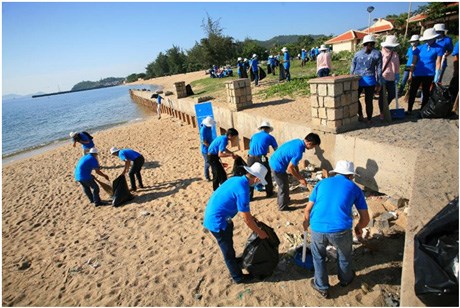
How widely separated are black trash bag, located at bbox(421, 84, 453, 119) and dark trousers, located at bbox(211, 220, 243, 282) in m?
4.92

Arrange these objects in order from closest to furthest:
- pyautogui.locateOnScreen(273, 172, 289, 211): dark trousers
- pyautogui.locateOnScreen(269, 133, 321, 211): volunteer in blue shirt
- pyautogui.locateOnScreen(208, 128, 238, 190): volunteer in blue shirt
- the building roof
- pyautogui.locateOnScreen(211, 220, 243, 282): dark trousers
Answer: pyautogui.locateOnScreen(211, 220, 243, 282): dark trousers < pyautogui.locateOnScreen(269, 133, 321, 211): volunteer in blue shirt < pyautogui.locateOnScreen(273, 172, 289, 211): dark trousers < pyautogui.locateOnScreen(208, 128, 238, 190): volunteer in blue shirt < the building roof

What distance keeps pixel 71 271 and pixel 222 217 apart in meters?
3.34

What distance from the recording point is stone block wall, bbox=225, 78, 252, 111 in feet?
32.9

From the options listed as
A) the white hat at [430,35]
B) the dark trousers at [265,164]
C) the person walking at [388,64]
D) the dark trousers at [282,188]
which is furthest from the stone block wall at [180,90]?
the white hat at [430,35]

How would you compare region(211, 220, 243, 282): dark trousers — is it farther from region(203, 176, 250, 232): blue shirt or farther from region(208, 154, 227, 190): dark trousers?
region(208, 154, 227, 190): dark trousers

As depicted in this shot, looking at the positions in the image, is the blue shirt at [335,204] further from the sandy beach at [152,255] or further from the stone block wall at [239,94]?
the stone block wall at [239,94]

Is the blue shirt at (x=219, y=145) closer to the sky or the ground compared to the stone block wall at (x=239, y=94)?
closer to the ground

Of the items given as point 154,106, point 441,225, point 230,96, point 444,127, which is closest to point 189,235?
point 441,225

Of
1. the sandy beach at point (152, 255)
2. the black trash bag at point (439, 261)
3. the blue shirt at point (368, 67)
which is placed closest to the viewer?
the black trash bag at point (439, 261)

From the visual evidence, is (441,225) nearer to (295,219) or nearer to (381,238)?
(381,238)

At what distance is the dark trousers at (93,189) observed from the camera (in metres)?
7.09

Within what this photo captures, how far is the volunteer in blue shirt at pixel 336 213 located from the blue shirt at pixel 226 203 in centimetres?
82

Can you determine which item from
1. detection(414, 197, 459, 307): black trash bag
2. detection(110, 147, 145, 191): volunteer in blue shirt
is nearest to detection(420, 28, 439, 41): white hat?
detection(414, 197, 459, 307): black trash bag

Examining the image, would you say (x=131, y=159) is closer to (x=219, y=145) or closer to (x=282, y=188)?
(x=219, y=145)
